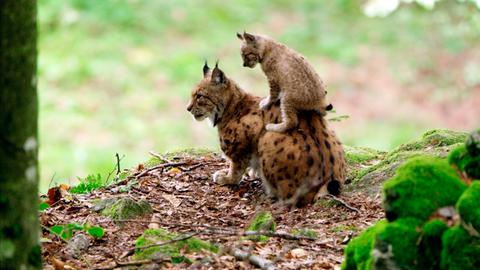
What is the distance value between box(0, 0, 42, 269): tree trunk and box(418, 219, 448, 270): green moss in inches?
73.3

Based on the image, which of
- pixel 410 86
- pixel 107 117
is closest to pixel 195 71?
pixel 107 117

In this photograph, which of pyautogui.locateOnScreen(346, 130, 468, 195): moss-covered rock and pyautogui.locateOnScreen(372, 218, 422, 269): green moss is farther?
pyautogui.locateOnScreen(346, 130, 468, 195): moss-covered rock

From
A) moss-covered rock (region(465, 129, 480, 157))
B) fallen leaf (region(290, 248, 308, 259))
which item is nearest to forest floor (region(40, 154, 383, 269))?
fallen leaf (region(290, 248, 308, 259))

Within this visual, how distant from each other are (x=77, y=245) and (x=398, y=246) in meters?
2.52

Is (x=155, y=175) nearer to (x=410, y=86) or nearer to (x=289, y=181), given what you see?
(x=289, y=181)

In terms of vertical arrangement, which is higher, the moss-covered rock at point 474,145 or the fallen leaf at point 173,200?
the moss-covered rock at point 474,145

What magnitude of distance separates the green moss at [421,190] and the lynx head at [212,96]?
160 inches

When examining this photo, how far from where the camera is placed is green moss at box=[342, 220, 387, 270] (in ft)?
13.6

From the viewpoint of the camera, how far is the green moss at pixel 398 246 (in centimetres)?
383

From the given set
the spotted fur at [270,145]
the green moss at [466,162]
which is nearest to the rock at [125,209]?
the spotted fur at [270,145]

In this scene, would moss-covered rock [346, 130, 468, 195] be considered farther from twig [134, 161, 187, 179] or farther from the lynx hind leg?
twig [134, 161, 187, 179]

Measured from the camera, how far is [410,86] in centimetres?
1881

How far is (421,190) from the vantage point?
4.00m

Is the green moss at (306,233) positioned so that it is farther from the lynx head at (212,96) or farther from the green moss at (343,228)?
the lynx head at (212,96)
